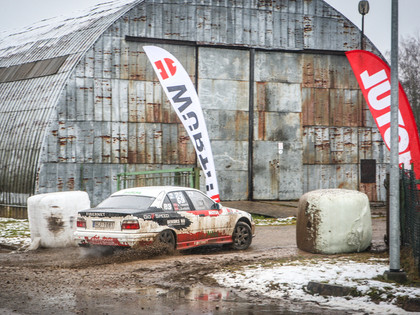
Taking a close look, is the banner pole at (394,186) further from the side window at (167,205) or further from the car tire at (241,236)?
the car tire at (241,236)

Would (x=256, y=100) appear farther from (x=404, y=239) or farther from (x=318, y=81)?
(x=404, y=239)

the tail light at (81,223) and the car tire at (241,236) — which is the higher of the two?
the tail light at (81,223)

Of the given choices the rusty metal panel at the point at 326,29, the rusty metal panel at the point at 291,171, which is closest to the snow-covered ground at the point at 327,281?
the rusty metal panel at the point at 291,171

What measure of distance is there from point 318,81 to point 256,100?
9.17 feet

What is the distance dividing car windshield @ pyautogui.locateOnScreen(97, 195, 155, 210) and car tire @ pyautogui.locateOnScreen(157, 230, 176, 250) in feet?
1.99

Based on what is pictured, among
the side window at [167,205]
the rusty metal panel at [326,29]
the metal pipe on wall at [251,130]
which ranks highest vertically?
the rusty metal panel at [326,29]

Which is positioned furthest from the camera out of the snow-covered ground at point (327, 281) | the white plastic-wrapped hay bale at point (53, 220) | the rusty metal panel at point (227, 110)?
the rusty metal panel at point (227, 110)

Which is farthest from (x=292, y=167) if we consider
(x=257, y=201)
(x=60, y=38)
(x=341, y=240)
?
(x=341, y=240)

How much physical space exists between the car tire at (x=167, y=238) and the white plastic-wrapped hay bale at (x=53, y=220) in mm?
3529

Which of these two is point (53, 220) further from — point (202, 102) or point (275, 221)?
point (202, 102)

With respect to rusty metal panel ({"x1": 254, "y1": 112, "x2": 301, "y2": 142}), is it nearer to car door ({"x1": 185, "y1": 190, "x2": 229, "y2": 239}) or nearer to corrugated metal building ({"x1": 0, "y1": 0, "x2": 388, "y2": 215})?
corrugated metal building ({"x1": 0, "y1": 0, "x2": 388, "y2": 215})

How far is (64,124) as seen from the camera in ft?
77.8

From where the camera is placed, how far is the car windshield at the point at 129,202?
1340 centimetres

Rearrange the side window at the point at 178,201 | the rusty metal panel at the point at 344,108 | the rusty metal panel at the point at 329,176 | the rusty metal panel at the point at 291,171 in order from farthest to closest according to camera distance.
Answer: the rusty metal panel at the point at 344,108 → the rusty metal panel at the point at 329,176 → the rusty metal panel at the point at 291,171 → the side window at the point at 178,201
